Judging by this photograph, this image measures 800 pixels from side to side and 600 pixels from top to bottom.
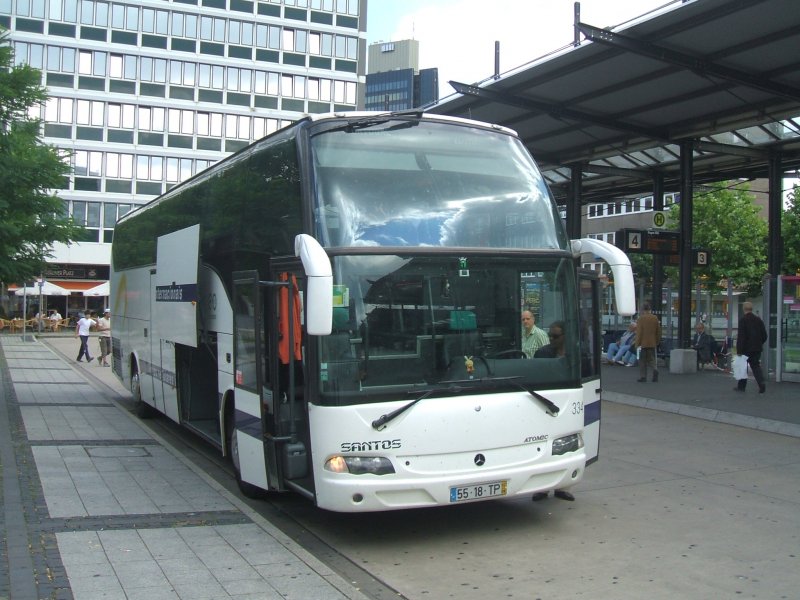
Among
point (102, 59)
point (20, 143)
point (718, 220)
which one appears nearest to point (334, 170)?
point (20, 143)

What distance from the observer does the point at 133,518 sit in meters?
7.58

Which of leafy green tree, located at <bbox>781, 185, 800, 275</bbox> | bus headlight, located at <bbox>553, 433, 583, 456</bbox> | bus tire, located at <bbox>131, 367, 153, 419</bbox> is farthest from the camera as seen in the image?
leafy green tree, located at <bbox>781, 185, 800, 275</bbox>

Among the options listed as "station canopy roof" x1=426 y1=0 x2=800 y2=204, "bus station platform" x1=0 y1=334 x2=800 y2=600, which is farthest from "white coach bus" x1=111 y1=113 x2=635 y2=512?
"station canopy roof" x1=426 y1=0 x2=800 y2=204

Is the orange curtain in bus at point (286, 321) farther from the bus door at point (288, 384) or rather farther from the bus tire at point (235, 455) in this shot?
the bus tire at point (235, 455)

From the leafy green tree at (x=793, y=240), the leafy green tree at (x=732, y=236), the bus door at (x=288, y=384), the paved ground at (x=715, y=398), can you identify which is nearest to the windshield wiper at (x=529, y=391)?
the bus door at (x=288, y=384)

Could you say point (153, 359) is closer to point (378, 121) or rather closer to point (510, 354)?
point (378, 121)

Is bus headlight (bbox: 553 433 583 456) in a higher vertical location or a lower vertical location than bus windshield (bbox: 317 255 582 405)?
lower

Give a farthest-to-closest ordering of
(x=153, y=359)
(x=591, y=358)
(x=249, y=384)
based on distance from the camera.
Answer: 1. (x=153, y=359)
2. (x=591, y=358)
3. (x=249, y=384)

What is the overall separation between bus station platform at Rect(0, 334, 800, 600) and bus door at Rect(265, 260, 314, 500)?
1.90 feet

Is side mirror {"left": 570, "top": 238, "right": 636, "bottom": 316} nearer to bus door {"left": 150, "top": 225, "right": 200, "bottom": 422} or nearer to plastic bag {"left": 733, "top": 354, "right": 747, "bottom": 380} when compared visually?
bus door {"left": 150, "top": 225, "right": 200, "bottom": 422}

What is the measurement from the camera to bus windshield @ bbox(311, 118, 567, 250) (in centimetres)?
686

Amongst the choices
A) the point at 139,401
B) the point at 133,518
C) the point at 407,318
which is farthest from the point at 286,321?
the point at 139,401

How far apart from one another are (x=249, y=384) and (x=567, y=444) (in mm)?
2908

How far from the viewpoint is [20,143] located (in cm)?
1409
